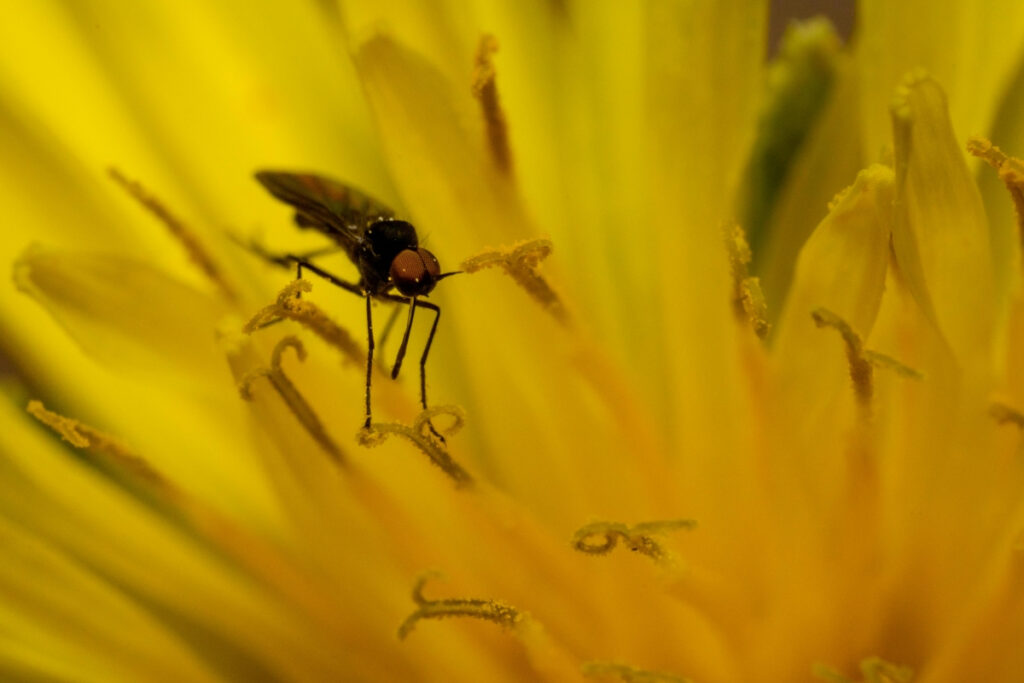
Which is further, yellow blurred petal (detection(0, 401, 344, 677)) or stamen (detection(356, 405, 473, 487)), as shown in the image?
yellow blurred petal (detection(0, 401, 344, 677))

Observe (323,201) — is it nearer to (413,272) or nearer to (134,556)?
(413,272)

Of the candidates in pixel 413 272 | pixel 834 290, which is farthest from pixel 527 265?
pixel 834 290

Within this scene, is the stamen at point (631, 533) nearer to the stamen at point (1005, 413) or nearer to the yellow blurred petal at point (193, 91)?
the stamen at point (1005, 413)

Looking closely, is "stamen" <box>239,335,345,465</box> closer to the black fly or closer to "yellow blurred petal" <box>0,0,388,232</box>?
the black fly

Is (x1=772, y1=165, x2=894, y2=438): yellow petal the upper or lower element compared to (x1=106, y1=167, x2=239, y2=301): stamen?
upper

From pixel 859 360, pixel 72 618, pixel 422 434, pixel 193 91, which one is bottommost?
pixel 72 618

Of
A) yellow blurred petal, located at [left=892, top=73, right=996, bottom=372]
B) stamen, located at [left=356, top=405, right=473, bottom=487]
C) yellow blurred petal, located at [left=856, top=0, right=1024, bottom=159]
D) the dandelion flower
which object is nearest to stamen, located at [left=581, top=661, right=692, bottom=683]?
the dandelion flower
